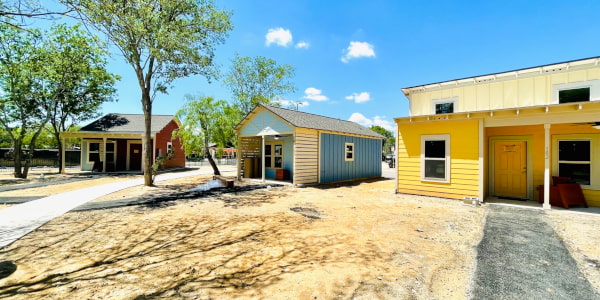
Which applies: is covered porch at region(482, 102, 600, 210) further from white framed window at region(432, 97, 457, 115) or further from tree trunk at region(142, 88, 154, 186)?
tree trunk at region(142, 88, 154, 186)

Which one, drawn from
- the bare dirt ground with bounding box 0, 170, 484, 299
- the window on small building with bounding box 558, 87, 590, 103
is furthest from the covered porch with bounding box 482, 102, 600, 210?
the bare dirt ground with bounding box 0, 170, 484, 299

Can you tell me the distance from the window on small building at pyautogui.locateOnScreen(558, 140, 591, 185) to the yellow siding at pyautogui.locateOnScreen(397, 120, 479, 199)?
8.36 feet

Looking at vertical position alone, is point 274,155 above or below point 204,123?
below

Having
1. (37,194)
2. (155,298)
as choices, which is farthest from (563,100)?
(37,194)

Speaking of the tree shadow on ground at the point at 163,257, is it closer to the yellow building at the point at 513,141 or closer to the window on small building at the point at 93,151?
the yellow building at the point at 513,141

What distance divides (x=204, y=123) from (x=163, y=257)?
41.2 feet

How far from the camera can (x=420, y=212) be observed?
695 cm

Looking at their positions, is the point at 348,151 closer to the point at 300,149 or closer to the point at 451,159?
the point at 300,149

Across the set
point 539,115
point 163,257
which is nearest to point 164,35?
point 163,257

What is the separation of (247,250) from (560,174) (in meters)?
10.0

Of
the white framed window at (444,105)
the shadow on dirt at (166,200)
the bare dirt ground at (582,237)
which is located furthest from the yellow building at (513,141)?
the shadow on dirt at (166,200)

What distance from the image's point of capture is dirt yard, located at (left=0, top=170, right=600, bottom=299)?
9.70 ft

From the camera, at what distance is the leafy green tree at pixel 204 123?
1502 cm

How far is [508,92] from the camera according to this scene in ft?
33.1
